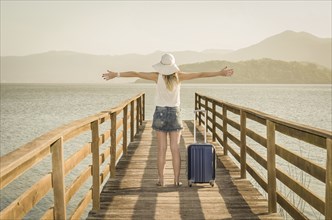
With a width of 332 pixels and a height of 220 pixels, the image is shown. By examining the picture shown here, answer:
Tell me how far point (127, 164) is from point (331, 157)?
599cm

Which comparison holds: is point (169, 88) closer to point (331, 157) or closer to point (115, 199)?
point (115, 199)

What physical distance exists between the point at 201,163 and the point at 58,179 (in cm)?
316

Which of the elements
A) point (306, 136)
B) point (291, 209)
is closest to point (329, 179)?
point (306, 136)

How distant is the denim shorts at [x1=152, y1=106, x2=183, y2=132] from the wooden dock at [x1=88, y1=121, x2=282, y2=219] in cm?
97

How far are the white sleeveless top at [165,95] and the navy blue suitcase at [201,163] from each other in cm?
37

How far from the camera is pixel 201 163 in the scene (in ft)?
21.2

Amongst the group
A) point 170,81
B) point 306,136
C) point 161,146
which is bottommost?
point 161,146

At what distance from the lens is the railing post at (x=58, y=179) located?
11.9 ft

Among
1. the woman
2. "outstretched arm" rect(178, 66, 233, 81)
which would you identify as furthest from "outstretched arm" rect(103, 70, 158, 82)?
"outstretched arm" rect(178, 66, 233, 81)

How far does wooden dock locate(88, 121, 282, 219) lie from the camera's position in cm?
538

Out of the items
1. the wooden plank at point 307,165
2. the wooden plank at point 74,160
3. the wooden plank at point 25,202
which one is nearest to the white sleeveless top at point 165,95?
the wooden plank at point 74,160

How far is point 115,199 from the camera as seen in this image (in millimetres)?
6090

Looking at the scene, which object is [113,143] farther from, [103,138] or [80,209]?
[80,209]

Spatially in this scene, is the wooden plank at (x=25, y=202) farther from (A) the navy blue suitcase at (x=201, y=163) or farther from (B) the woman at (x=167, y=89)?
(A) the navy blue suitcase at (x=201, y=163)
